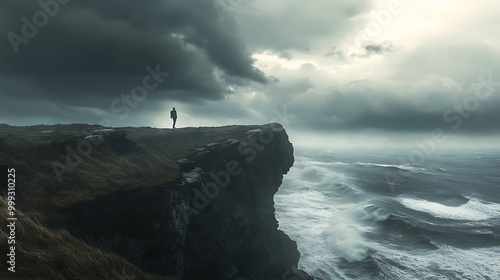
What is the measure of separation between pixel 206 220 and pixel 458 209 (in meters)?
54.6

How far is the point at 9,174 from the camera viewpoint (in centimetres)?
998

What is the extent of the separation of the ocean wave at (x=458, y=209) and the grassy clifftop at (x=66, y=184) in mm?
49215

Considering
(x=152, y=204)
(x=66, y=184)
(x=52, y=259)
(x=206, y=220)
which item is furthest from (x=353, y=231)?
(x=52, y=259)

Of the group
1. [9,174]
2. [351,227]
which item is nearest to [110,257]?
[9,174]

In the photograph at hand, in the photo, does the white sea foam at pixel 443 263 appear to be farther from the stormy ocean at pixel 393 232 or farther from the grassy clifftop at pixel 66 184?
the grassy clifftop at pixel 66 184

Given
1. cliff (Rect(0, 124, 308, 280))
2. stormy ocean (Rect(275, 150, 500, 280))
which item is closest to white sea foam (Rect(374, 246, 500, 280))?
stormy ocean (Rect(275, 150, 500, 280))

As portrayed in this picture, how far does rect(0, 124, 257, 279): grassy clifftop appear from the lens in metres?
5.50

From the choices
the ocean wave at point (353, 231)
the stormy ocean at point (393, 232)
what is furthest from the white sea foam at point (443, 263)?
the ocean wave at point (353, 231)

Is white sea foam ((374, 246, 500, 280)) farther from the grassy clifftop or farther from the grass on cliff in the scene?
the grass on cliff

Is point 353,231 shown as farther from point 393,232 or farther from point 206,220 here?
point 206,220

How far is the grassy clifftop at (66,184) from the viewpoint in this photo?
5.50m

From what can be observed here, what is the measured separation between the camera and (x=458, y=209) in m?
47.2

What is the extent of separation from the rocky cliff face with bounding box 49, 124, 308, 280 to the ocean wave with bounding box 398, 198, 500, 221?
34.7 m

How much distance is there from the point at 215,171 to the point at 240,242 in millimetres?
6769
